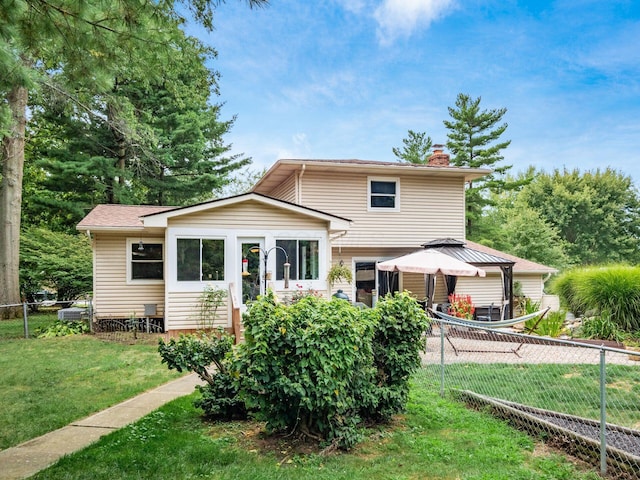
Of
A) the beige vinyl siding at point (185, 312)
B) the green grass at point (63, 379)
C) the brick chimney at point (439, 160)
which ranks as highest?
the brick chimney at point (439, 160)

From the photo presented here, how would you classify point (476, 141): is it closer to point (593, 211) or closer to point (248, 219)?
point (593, 211)

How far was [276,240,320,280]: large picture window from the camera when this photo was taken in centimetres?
1123

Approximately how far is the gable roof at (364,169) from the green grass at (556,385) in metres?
7.60

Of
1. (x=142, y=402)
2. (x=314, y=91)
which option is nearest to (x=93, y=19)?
(x=142, y=402)

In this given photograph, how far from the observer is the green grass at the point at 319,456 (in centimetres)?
338

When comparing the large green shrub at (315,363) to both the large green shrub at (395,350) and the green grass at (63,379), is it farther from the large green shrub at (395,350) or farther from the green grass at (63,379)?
the green grass at (63,379)

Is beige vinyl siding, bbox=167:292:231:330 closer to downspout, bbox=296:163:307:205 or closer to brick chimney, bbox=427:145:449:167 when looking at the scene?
downspout, bbox=296:163:307:205

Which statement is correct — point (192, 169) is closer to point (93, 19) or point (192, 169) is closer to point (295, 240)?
point (295, 240)

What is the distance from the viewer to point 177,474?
3365mm

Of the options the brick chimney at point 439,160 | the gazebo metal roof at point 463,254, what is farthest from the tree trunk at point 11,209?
the brick chimney at point 439,160

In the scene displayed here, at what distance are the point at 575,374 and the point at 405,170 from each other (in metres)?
8.65

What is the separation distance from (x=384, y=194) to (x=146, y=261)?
24.4 feet

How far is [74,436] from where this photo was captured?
4.28 m

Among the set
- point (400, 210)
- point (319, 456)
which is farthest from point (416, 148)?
point (319, 456)
